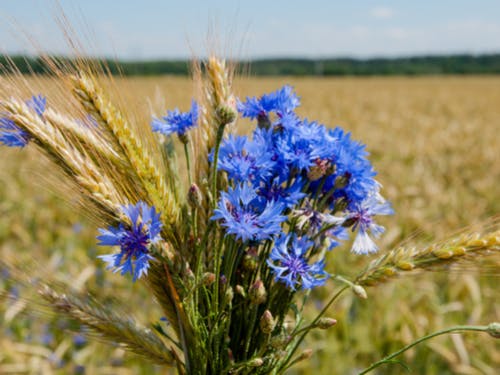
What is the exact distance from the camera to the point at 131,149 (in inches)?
30.0

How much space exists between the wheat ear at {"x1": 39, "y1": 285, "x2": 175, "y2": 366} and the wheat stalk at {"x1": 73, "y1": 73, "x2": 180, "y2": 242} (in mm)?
224

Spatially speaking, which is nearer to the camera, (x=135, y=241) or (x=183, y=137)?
(x=135, y=241)

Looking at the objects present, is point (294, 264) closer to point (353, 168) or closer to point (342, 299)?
point (353, 168)

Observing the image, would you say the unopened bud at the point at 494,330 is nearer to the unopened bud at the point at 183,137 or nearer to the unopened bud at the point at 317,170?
the unopened bud at the point at 317,170

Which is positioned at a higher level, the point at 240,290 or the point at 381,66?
the point at 381,66

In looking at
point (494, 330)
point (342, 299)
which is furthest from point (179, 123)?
point (342, 299)

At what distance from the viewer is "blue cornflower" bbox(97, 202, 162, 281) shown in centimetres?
66

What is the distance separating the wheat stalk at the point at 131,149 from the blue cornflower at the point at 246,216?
0.09m

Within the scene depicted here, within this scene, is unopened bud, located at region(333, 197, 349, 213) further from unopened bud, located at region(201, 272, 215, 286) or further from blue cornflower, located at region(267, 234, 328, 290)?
unopened bud, located at region(201, 272, 215, 286)

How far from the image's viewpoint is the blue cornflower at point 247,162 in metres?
0.71

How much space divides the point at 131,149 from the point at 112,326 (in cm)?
34

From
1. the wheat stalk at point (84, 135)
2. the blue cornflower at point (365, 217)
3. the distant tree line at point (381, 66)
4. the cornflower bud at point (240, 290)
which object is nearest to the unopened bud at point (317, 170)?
the blue cornflower at point (365, 217)

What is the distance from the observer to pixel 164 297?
0.81 meters

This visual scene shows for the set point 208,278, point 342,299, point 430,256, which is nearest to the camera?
point 208,278
